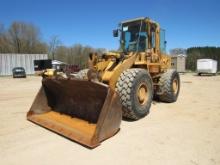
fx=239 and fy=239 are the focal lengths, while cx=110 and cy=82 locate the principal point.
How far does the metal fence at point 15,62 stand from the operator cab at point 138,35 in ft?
107

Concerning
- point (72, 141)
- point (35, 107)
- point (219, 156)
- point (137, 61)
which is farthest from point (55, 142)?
point (137, 61)

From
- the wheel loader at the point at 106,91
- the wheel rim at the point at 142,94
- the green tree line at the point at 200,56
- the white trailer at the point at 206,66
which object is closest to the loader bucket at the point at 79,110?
the wheel loader at the point at 106,91

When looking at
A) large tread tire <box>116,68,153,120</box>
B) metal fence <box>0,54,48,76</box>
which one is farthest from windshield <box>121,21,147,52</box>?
metal fence <box>0,54,48,76</box>

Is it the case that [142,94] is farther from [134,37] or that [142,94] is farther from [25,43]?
[25,43]

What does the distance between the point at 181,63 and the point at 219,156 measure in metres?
34.8

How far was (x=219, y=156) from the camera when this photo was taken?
149 inches

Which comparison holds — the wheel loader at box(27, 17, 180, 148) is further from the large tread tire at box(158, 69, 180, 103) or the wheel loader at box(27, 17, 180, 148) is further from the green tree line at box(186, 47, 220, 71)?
the green tree line at box(186, 47, 220, 71)

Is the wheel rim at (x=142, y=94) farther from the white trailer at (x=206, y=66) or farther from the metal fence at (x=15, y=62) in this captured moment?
the metal fence at (x=15, y=62)

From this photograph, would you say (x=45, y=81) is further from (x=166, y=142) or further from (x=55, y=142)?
(x=166, y=142)

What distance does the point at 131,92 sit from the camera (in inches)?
209

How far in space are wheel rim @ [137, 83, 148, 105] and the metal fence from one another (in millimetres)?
34001

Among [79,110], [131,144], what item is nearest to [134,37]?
[79,110]

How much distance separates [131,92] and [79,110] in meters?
1.26

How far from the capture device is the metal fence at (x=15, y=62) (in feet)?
118
